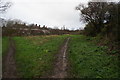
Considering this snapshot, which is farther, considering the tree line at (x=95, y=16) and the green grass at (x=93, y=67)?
the tree line at (x=95, y=16)

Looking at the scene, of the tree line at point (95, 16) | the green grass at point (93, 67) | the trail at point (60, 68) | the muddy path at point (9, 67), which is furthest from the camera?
the tree line at point (95, 16)

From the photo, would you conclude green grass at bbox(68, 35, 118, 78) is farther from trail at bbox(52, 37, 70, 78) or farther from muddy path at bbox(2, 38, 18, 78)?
muddy path at bbox(2, 38, 18, 78)

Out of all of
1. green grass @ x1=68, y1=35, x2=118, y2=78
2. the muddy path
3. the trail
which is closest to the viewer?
green grass @ x1=68, y1=35, x2=118, y2=78

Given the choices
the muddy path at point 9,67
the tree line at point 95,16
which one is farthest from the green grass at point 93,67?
the tree line at point 95,16

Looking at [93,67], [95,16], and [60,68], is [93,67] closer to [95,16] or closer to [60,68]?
[60,68]

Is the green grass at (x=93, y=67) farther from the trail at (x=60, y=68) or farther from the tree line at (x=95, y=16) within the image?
the tree line at (x=95, y=16)

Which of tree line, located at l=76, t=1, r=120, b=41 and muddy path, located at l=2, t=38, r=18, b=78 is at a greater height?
tree line, located at l=76, t=1, r=120, b=41

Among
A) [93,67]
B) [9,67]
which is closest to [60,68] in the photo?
[93,67]

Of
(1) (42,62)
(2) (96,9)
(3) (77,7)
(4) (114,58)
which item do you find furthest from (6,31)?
(4) (114,58)

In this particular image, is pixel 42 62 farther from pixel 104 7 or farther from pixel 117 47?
pixel 104 7

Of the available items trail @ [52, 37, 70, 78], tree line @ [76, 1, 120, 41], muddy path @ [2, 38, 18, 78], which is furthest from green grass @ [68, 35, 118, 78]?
tree line @ [76, 1, 120, 41]

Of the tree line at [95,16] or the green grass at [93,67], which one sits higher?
the tree line at [95,16]

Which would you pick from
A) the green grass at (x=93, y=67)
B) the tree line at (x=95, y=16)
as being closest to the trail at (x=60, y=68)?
the green grass at (x=93, y=67)

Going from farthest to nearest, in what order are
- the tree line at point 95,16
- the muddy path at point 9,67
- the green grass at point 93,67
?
the tree line at point 95,16 → the muddy path at point 9,67 → the green grass at point 93,67
